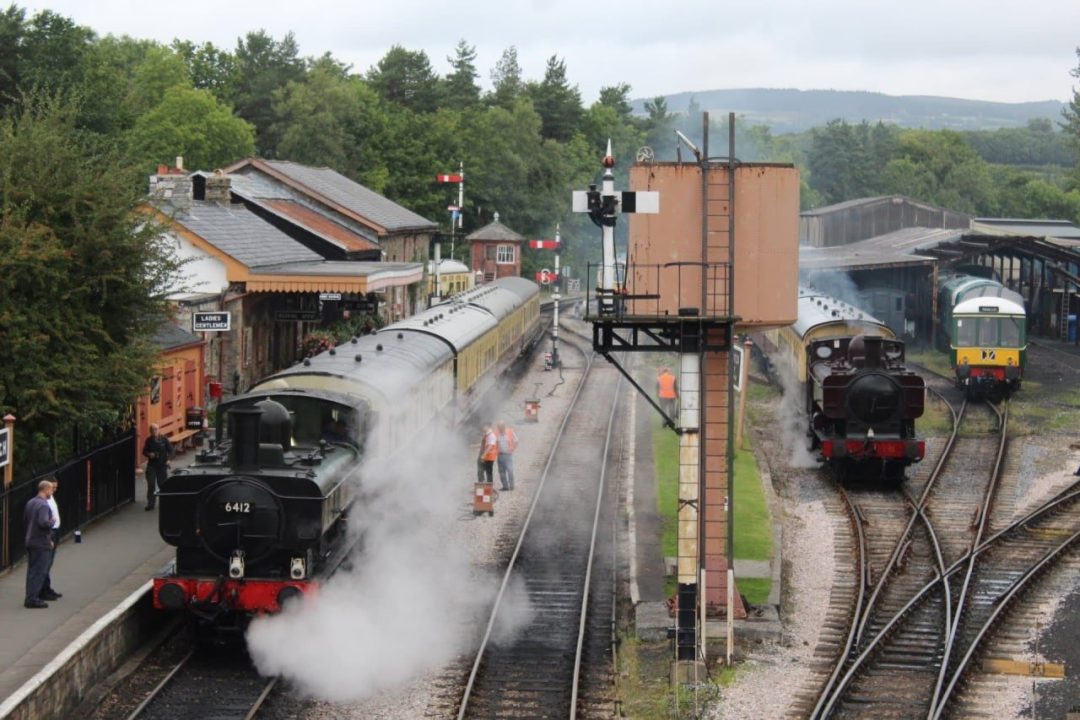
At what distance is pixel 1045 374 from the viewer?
135 ft

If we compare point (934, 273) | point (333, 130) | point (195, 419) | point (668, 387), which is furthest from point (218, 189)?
point (333, 130)

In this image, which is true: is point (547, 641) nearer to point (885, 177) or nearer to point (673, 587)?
point (673, 587)

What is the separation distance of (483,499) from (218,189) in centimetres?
1817

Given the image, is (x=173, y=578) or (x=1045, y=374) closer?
(x=173, y=578)

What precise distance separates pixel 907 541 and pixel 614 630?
6578mm

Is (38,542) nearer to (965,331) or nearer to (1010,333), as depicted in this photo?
(965,331)

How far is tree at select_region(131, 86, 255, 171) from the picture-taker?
68.0m

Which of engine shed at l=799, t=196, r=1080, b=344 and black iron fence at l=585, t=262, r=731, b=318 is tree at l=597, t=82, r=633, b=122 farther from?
black iron fence at l=585, t=262, r=731, b=318

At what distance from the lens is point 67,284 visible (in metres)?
18.8

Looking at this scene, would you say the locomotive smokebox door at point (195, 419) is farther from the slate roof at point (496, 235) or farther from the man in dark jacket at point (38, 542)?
the slate roof at point (496, 235)

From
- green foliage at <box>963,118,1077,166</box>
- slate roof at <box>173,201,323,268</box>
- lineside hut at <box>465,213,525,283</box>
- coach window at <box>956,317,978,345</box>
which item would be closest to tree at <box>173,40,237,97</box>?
lineside hut at <box>465,213,525,283</box>

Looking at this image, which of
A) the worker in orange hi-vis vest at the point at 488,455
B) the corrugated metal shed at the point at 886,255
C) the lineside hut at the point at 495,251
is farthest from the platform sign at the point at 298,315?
the lineside hut at the point at 495,251

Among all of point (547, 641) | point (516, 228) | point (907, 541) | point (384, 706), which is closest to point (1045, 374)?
point (907, 541)

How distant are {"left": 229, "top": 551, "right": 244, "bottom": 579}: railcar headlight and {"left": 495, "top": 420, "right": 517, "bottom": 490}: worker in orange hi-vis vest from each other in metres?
9.76
